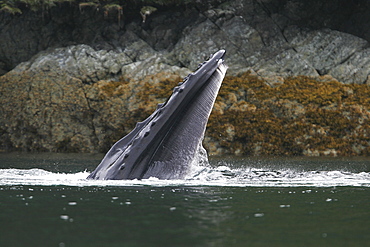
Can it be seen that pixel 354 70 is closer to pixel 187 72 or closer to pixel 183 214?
pixel 187 72

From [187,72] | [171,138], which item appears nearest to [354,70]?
[187,72]

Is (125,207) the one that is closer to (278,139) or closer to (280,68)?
(278,139)

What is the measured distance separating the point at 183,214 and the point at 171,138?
3.17m

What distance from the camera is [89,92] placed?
30.6m

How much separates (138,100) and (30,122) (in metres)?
6.69

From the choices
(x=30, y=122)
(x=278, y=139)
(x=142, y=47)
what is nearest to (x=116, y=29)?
(x=142, y=47)

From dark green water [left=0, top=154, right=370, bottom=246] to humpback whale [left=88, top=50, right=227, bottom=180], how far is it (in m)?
0.31

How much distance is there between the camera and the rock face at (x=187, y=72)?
2806cm

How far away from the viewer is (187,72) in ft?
100

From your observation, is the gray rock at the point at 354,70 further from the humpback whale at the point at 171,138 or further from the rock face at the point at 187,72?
the humpback whale at the point at 171,138

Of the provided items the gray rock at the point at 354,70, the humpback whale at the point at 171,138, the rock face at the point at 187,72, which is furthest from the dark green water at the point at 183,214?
the gray rock at the point at 354,70

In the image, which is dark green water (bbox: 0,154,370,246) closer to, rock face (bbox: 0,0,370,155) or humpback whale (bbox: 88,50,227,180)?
humpback whale (bbox: 88,50,227,180)

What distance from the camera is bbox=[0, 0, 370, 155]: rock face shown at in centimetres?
2806

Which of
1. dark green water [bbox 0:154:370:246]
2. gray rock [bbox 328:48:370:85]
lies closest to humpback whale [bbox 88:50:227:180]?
dark green water [bbox 0:154:370:246]
